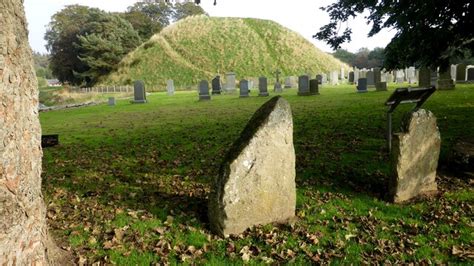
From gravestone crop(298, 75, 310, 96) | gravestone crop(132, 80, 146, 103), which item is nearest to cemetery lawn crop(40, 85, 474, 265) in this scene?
gravestone crop(298, 75, 310, 96)

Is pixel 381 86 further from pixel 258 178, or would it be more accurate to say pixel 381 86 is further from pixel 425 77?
pixel 258 178

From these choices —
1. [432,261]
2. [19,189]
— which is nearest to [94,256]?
[19,189]

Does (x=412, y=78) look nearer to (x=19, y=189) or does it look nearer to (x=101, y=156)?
(x=101, y=156)

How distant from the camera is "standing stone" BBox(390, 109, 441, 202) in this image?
5703 mm

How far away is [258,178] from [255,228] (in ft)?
2.24

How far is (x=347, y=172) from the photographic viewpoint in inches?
282

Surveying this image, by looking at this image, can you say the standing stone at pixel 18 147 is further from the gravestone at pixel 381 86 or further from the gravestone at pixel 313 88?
the gravestone at pixel 381 86

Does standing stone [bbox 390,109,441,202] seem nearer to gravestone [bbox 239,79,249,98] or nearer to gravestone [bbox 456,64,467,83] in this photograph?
gravestone [bbox 239,79,249,98]

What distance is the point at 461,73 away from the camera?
93.0ft

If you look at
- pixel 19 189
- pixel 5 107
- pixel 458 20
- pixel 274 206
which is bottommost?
pixel 274 206

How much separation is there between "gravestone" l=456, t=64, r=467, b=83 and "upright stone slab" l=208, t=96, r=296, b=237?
28364 millimetres

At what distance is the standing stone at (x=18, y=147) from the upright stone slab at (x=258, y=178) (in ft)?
6.88

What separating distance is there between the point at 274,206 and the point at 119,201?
8.36 ft

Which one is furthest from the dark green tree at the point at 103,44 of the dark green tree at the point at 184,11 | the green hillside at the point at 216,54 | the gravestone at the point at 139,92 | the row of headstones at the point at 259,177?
the row of headstones at the point at 259,177
